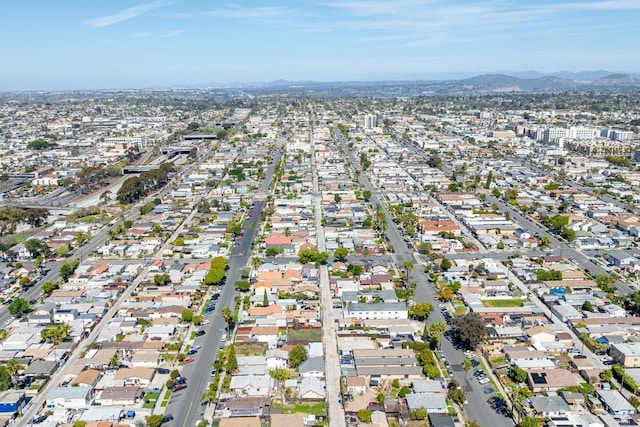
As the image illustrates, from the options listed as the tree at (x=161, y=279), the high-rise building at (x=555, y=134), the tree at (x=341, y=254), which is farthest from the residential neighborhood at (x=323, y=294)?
the high-rise building at (x=555, y=134)

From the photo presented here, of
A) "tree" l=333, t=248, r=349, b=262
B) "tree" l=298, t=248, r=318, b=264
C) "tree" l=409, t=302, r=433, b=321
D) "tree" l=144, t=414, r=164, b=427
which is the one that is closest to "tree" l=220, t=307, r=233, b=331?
"tree" l=144, t=414, r=164, b=427

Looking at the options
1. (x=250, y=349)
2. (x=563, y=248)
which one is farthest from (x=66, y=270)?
(x=563, y=248)

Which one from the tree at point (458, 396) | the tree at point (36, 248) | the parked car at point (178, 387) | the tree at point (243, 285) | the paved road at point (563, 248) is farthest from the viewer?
the tree at point (36, 248)

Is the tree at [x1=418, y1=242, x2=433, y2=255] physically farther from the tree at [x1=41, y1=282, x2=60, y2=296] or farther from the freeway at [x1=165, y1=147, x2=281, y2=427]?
the tree at [x1=41, y1=282, x2=60, y2=296]

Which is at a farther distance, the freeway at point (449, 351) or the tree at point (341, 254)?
the tree at point (341, 254)

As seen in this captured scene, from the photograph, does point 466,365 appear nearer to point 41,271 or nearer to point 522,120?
point 41,271

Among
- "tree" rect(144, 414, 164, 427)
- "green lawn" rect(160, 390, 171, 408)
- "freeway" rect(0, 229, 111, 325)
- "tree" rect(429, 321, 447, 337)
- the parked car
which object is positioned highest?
"tree" rect(429, 321, 447, 337)

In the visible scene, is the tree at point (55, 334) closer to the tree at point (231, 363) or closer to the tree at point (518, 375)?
the tree at point (231, 363)
